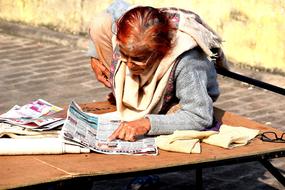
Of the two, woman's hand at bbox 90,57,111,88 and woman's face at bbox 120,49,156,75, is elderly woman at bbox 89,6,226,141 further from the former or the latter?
woman's hand at bbox 90,57,111,88

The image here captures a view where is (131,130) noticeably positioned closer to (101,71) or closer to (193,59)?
(193,59)

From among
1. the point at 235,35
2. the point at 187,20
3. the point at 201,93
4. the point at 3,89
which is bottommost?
the point at 3,89

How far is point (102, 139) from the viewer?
389cm

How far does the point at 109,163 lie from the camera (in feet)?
11.6

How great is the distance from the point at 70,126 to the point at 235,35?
13.8 ft

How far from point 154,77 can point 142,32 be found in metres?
0.30

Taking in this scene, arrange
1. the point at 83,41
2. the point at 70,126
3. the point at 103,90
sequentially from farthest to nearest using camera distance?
1. the point at 83,41
2. the point at 103,90
3. the point at 70,126

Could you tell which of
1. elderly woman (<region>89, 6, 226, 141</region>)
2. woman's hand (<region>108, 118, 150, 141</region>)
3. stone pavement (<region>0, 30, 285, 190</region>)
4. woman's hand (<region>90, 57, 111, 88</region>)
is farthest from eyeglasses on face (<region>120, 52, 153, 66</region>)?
stone pavement (<region>0, 30, 285, 190</region>)

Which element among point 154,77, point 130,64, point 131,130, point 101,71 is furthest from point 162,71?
point 101,71

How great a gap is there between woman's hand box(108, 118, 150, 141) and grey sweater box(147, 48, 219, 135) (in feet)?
0.13

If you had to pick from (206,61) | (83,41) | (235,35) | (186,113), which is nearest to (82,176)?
(186,113)

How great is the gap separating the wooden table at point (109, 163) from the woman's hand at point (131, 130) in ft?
0.55

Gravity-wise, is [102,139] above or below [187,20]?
below

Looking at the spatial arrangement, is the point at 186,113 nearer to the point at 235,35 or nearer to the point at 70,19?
the point at 235,35
